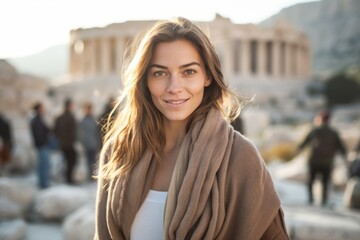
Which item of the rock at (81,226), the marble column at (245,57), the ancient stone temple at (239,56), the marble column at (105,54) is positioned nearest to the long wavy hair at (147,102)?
the rock at (81,226)

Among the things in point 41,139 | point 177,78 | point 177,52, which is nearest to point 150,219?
point 177,78

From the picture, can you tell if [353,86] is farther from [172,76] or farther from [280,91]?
[172,76]

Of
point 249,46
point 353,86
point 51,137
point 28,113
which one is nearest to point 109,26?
point 249,46

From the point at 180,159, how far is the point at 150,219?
335mm

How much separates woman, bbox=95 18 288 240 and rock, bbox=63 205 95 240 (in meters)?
3.14

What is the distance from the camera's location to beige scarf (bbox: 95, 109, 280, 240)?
1.93 meters

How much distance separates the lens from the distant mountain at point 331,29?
90.9 meters

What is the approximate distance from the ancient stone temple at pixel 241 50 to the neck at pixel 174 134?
41465 mm

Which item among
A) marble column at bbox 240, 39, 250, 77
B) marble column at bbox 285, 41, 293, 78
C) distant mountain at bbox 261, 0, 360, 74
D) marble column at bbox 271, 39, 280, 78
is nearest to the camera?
marble column at bbox 240, 39, 250, 77

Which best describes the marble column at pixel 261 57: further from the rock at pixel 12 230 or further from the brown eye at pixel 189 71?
the brown eye at pixel 189 71

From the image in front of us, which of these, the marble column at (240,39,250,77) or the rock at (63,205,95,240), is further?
the marble column at (240,39,250,77)

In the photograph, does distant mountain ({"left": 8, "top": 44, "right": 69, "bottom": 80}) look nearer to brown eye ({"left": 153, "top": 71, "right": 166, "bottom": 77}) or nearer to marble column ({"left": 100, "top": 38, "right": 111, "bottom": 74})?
marble column ({"left": 100, "top": 38, "right": 111, "bottom": 74})

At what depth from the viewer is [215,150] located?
6.51 feet

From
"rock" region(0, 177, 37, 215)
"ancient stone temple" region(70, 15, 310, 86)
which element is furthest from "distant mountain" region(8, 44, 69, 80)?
"rock" region(0, 177, 37, 215)
